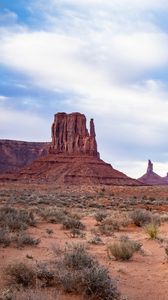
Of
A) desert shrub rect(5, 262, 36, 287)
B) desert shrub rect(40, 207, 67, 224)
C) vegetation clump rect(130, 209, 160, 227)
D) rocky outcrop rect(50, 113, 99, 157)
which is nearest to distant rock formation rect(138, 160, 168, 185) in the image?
rocky outcrop rect(50, 113, 99, 157)

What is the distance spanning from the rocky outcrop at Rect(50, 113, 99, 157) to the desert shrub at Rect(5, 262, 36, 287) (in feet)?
376

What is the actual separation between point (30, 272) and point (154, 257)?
4969 mm

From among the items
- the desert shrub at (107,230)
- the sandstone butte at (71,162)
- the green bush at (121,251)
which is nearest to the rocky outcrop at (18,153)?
the sandstone butte at (71,162)

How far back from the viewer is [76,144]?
416 ft

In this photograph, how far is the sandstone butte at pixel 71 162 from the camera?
103 meters

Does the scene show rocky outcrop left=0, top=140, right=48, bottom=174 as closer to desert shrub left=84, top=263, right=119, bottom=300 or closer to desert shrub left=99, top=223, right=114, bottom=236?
desert shrub left=99, top=223, right=114, bottom=236

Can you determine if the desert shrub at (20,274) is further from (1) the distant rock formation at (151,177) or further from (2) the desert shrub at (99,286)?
(1) the distant rock formation at (151,177)

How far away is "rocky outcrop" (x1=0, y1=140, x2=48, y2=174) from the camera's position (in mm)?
158400

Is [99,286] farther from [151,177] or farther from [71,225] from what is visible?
[151,177]

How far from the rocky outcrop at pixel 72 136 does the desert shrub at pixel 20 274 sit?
114467mm

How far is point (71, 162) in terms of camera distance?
4500 inches

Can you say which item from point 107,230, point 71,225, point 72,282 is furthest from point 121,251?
point 71,225

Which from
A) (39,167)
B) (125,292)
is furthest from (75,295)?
(39,167)

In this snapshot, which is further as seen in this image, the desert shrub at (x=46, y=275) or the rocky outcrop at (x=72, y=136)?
the rocky outcrop at (x=72, y=136)
